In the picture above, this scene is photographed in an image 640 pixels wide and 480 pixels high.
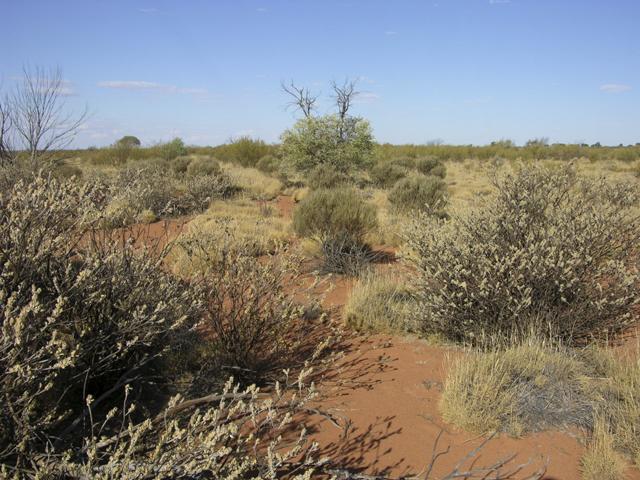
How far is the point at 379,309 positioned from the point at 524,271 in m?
1.57

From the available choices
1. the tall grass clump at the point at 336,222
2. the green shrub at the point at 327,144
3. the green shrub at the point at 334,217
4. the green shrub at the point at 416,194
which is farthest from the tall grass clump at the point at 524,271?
the green shrub at the point at 327,144

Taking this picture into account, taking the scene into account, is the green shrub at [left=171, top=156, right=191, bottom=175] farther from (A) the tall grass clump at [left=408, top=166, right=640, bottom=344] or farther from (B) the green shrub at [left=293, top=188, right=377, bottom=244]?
(A) the tall grass clump at [left=408, top=166, right=640, bottom=344]

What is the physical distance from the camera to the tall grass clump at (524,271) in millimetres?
4559

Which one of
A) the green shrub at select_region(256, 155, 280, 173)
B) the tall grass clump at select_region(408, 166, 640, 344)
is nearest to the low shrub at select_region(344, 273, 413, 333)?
the tall grass clump at select_region(408, 166, 640, 344)

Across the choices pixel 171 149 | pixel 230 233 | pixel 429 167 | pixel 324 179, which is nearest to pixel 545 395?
pixel 230 233

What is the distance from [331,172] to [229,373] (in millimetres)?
13514

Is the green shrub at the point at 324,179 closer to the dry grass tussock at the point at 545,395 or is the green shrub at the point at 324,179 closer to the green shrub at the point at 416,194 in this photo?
the green shrub at the point at 416,194

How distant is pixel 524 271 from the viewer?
4.62 metres

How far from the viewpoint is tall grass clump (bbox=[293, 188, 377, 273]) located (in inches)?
328

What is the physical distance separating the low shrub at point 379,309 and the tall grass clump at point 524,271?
0.27 m

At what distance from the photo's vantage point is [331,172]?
17141mm

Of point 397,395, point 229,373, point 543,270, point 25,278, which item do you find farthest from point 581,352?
point 25,278

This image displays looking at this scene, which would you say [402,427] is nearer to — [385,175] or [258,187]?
[258,187]

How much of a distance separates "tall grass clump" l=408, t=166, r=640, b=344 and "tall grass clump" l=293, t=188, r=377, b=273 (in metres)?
3.13
